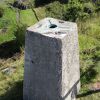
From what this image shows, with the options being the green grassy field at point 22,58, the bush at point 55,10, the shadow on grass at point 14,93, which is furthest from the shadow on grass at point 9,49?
the shadow on grass at point 14,93

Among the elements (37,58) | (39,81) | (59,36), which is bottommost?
(39,81)

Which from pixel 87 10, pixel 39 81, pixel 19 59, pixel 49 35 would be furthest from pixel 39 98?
pixel 87 10

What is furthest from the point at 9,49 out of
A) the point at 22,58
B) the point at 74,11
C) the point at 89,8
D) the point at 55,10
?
the point at 89,8

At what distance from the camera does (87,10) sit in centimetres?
→ 1772

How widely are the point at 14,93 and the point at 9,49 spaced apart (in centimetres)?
418

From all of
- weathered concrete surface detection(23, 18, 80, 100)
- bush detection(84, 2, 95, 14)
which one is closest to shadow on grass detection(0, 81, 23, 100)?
weathered concrete surface detection(23, 18, 80, 100)

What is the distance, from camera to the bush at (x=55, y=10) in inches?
687

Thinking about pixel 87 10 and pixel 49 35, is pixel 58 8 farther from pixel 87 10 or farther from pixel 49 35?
pixel 49 35

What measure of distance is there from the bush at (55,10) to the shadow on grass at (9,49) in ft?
9.38

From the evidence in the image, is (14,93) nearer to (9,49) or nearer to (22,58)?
(22,58)

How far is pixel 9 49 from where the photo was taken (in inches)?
598

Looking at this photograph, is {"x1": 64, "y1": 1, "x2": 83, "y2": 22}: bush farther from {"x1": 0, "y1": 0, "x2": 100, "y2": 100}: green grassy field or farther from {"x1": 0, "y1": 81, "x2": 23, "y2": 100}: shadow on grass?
{"x1": 0, "y1": 81, "x2": 23, "y2": 100}: shadow on grass

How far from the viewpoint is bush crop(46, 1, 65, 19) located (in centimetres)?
1745

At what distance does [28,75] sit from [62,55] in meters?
1.32
